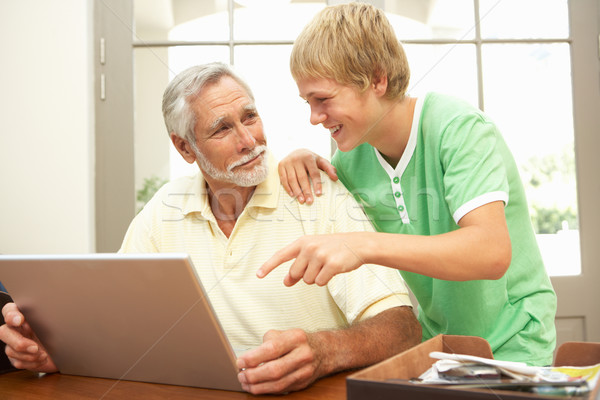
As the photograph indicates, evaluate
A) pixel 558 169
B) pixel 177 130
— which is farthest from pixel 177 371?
pixel 558 169

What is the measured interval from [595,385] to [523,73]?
70.5 inches

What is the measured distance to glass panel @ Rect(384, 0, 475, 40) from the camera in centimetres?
209

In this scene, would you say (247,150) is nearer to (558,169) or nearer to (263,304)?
(263,304)

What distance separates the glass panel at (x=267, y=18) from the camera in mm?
2092

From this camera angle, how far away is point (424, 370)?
2.05 feet

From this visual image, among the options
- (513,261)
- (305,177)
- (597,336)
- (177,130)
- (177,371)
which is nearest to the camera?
(177,371)

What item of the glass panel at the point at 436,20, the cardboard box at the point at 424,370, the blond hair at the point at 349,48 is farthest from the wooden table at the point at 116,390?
the glass panel at the point at 436,20

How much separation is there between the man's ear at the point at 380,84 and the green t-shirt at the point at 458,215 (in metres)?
0.09

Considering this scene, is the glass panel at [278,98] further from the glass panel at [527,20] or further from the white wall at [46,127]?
the glass panel at [527,20]

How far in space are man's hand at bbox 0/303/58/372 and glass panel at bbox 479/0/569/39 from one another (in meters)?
1.87

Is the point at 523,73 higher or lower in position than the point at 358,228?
higher

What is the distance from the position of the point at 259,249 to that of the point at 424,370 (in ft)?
2.12

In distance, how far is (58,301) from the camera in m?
0.75

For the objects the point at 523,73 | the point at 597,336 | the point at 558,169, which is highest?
the point at 523,73
